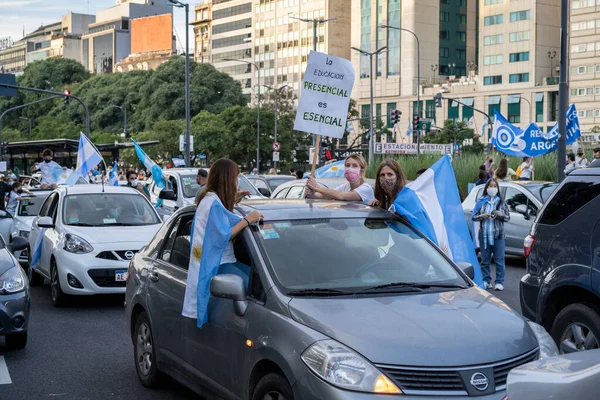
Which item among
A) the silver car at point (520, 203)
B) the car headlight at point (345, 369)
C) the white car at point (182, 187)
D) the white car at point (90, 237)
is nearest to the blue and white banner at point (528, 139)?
the silver car at point (520, 203)

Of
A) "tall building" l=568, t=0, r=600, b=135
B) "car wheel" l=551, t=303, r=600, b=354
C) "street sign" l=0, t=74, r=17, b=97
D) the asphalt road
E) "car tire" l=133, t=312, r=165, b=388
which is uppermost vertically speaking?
"tall building" l=568, t=0, r=600, b=135

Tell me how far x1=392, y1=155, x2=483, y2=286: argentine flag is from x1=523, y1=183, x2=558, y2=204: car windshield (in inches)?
363

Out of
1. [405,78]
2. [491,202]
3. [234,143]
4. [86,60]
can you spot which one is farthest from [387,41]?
[491,202]

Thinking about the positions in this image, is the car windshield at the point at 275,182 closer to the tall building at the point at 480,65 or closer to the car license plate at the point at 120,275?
the car license plate at the point at 120,275

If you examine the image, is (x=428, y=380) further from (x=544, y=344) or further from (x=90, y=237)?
(x=90, y=237)

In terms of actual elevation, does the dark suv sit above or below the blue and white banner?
below

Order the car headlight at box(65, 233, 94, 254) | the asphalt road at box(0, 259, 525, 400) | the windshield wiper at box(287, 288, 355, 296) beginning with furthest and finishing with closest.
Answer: the car headlight at box(65, 233, 94, 254) < the asphalt road at box(0, 259, 525, 400) < the windshield wiper at box(287, 288, 355, 296)

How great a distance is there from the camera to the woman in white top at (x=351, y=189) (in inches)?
311

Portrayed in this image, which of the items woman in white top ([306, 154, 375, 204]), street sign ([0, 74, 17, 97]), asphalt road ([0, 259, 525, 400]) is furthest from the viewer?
street sign ([0, 74, 17, 97])

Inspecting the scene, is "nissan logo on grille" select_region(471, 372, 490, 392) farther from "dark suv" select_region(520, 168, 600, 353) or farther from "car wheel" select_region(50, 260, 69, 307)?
"car wheel" select_region(50, 260, 69, 307)

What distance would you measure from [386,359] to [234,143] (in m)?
75.2

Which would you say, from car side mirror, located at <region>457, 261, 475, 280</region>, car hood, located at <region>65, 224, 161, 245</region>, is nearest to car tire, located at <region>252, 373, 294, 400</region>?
car side mirror, located at <region>457, 261, 475, 280</region>

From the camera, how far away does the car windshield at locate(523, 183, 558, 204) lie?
1673 cm

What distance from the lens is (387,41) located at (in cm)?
11719
